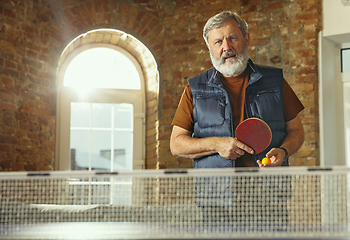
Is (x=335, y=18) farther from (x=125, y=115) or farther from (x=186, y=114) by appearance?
(x=186, y=114)

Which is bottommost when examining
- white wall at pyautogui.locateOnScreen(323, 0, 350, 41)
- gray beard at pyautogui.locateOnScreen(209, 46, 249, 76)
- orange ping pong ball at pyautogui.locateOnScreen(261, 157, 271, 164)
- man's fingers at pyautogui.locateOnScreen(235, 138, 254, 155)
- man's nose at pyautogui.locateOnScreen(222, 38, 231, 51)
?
orange ping pong ball at pyautogui.locateOnScreen(261, 157, 271, 164)

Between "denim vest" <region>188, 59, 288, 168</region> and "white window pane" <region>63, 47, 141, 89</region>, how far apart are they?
9.95 ft

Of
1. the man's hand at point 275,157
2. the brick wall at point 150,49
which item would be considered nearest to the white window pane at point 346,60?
the brick wall at point 150,49

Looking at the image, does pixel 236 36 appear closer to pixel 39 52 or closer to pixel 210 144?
pixel 210 144

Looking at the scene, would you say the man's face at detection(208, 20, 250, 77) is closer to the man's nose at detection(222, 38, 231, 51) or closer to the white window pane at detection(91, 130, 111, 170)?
the man's nose at detection(222, 38, 231, 51)

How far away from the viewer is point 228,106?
216 centimetres

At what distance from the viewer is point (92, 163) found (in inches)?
197

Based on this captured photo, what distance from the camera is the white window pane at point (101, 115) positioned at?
504 cm

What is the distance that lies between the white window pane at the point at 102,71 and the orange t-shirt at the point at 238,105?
2.96 meters

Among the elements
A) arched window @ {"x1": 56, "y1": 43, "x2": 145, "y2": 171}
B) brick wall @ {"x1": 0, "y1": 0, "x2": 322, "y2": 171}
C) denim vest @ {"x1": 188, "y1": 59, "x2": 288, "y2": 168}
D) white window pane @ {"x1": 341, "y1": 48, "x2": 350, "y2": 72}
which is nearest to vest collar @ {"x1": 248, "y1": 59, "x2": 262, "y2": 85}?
denim vest @ {"x1": 188, "y1": 59, "x2": 288, "y2": 168}

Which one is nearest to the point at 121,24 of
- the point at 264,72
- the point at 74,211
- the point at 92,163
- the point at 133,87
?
the point at 133,87

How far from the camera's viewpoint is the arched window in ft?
16.3

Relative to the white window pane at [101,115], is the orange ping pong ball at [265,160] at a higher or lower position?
lower

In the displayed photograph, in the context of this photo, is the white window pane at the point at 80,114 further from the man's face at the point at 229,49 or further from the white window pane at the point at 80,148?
the man's face at the point at 229,49
